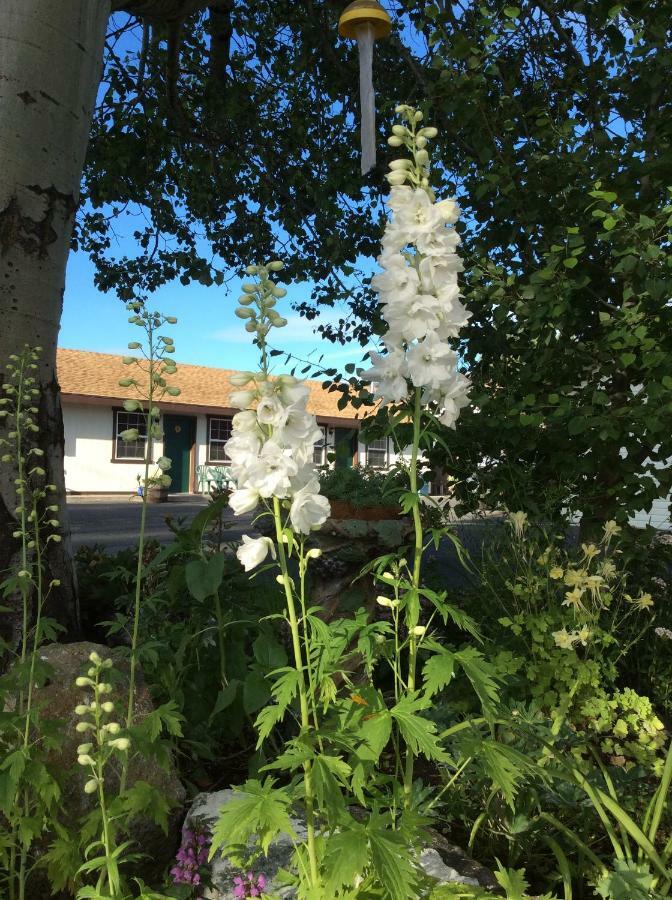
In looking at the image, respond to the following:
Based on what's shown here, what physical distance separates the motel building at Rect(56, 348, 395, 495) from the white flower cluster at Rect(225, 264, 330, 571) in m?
17.4

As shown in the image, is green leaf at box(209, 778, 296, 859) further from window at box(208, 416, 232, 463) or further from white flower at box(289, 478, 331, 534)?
window at box(208, 416, 232, 463)

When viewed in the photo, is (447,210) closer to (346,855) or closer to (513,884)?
(346,855)

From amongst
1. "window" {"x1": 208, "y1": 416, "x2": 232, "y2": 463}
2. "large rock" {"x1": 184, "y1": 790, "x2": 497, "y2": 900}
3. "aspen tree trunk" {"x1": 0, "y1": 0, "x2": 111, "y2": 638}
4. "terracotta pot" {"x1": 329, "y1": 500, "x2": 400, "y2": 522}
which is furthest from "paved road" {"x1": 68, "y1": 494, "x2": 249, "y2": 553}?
"large rock" {"x1": 184, "y1": 790, "x2": 497, "y2": 900}

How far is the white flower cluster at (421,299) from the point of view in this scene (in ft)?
6.25

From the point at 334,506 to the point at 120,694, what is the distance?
1.72 metres

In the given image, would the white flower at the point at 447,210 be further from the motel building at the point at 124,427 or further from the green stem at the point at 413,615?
the motel building at the point at 124,427

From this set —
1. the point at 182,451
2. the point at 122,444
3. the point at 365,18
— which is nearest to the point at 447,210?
the point at 365,18

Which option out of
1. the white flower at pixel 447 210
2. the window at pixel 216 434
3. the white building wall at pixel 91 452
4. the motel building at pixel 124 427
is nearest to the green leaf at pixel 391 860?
the white flower at pixel 447 210

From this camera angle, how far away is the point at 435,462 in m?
4.40

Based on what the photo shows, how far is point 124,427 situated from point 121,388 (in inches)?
52.9

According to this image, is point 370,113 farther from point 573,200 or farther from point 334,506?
point 334,506

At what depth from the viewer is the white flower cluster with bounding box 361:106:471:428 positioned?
1904mm

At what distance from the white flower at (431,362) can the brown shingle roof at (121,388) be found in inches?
676

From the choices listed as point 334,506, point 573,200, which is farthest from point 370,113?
point 334,506
